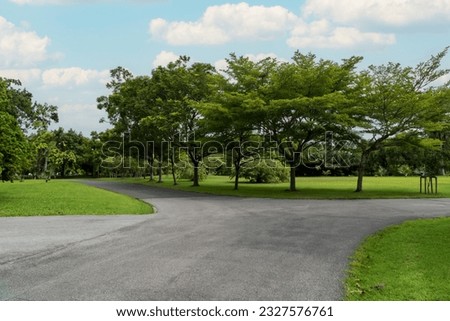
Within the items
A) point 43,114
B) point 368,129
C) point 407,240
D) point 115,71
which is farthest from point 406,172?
point 407,240

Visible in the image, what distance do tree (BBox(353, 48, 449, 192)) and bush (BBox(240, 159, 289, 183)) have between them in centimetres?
1533

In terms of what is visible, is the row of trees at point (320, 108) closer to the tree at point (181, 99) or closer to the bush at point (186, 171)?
the tree at point (181, 99)

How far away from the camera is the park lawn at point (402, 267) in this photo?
5480 mm

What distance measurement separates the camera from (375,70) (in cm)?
2472

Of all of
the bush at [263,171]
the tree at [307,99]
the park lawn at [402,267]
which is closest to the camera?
the park lawn at [402,267]

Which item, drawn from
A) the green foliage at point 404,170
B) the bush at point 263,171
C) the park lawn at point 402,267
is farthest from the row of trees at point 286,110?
the green foliage at point 404,170

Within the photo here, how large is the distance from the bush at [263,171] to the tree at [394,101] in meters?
15.3

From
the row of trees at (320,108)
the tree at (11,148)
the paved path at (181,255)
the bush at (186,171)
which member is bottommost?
the paved path at (181,255)

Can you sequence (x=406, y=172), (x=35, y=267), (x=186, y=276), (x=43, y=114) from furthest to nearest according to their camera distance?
(x=406, y=172) < (x=43, y=114) < (x=35, y=267) < (x=186, y=276)

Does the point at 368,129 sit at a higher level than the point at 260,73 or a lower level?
lower

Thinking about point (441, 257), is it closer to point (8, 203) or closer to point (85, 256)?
point (85, 256)

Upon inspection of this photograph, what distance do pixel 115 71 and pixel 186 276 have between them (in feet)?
123

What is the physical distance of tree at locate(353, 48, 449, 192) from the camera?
76.5 ft
